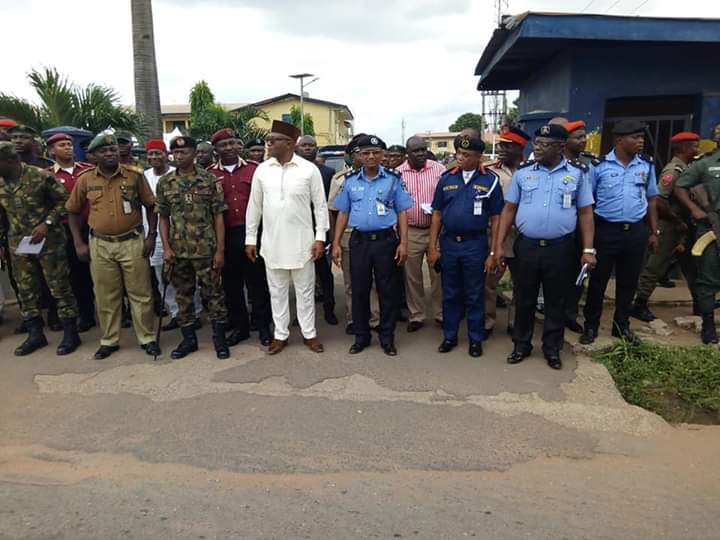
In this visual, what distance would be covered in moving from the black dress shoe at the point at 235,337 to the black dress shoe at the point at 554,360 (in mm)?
2748

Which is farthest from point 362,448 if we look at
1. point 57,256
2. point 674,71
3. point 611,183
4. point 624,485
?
point 674,71

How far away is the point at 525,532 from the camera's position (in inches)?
97.1

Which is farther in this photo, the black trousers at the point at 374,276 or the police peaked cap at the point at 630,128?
the black trousers at the point at 374,276

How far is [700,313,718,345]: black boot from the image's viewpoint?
4641mm

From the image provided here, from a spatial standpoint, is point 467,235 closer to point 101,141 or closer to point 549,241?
point 549,241

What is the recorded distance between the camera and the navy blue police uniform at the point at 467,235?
4.39m

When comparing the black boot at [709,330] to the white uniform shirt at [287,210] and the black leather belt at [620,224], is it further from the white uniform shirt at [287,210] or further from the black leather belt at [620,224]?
the white uniform shirt at [287,210]

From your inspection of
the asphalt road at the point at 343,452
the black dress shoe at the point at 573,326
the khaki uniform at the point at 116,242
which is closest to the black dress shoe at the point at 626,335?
the black dress shoe at the point at 573,326

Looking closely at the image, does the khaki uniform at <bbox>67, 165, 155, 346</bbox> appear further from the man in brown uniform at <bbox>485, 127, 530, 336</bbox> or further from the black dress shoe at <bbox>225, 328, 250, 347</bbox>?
the man in brown uniform at <bbox>485, 127, 530, 336</bbox>

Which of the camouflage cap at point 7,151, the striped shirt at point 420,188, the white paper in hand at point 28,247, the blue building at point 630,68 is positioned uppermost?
the blue building at point 630,68

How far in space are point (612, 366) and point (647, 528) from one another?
1974 millimetres

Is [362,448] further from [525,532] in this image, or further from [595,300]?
[595,300]

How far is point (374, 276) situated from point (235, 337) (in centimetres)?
147

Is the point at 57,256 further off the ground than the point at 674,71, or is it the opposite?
the point at 674,71
